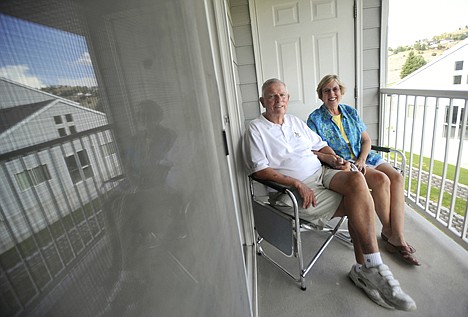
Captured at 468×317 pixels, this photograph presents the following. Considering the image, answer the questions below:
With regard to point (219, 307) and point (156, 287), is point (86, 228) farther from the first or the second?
point (219, 307)

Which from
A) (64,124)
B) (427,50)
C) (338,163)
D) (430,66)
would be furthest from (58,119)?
(427,50)

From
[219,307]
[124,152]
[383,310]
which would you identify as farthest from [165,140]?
[383,310]

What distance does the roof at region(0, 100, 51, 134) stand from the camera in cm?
17

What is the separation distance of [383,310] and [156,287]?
1.79 m

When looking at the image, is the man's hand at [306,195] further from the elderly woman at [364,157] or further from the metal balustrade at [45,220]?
the metal balustrade at [45,220]

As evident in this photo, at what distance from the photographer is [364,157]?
89.0 inches

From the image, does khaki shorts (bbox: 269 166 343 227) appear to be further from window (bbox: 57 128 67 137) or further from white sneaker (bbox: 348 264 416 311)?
window (bbox: 57 128 67 137)

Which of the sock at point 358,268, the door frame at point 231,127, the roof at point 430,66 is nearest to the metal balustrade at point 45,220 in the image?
the door frame at point 231,127

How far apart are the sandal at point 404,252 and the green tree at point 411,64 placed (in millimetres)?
2473

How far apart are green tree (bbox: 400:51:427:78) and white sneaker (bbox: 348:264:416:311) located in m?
2.85

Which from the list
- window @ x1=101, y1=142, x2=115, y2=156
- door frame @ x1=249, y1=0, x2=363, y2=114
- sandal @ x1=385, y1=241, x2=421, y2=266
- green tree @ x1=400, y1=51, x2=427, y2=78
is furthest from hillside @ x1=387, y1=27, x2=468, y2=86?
window @ x1=101, y1=142, x2=115, y2=156

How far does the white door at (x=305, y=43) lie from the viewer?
113 inches

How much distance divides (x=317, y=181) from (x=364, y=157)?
0.61 m

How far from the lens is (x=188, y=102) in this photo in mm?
617
